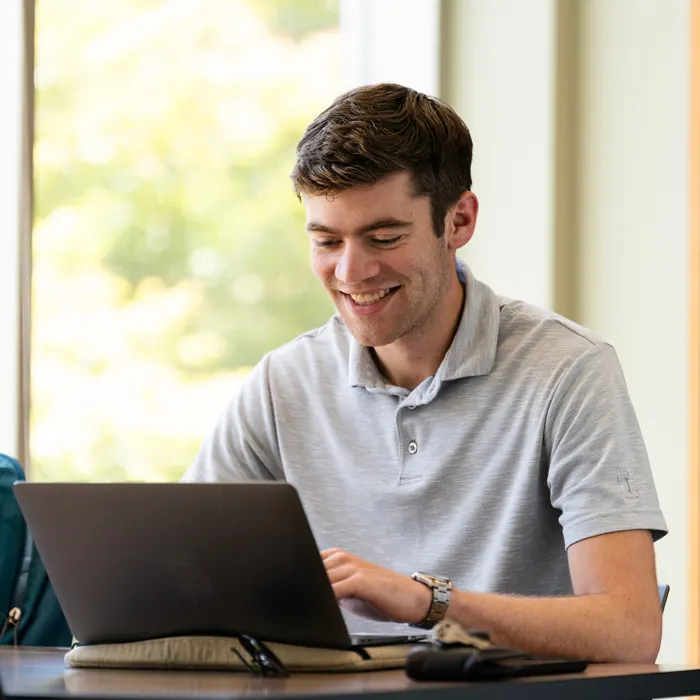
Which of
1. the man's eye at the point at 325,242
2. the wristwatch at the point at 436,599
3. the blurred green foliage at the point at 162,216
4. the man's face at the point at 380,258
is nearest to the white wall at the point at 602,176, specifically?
the blurred green foliage at the point at 162,216

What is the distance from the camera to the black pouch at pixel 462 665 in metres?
1.04

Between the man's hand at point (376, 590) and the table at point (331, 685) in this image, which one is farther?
the man's hand at point (376, 590)

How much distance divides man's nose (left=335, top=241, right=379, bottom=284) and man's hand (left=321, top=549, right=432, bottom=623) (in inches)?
A: 19.4

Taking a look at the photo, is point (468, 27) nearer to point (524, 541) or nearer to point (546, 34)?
point (546, 34)

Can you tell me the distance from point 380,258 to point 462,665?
707 mm

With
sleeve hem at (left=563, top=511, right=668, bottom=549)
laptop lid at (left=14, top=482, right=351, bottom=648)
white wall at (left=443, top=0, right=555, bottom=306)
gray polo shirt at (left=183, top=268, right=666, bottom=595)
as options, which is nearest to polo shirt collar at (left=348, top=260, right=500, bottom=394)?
gray polo shirt at (left=183, top=268, right=666, bottom=595)

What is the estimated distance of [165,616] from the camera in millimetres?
1196

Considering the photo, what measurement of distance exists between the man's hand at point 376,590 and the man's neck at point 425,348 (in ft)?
1.76

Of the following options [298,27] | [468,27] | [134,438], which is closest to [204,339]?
[134,438]

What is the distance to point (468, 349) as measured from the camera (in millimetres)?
1658

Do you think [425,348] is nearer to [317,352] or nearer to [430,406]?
[430,406]

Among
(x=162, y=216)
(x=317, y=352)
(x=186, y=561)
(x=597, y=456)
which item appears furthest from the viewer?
(x=162, y=216)

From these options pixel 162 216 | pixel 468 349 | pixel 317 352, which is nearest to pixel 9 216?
pixel 317 352

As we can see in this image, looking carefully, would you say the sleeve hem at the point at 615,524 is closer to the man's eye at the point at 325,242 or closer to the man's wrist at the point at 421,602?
the man's wrist at the point at 421,602
